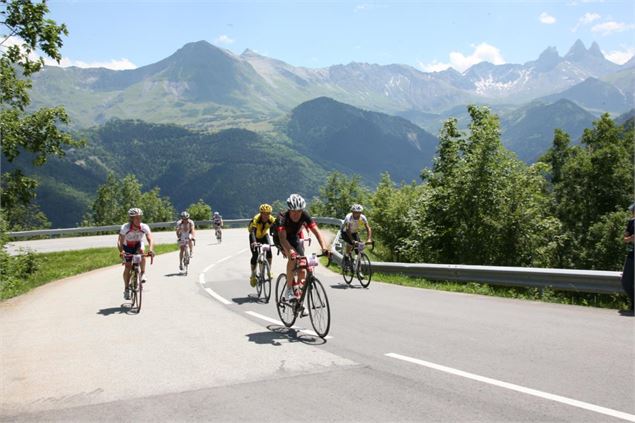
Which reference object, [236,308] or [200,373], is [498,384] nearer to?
[200,373]

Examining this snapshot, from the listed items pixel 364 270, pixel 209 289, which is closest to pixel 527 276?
pixel 364 270

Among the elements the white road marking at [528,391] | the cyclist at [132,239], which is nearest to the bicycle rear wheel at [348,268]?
the cyclist at [132,239]

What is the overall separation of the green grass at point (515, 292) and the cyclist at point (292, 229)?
5181 mm

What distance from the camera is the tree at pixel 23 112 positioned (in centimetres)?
1847

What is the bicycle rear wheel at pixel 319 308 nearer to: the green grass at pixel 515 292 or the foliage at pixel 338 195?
the green grass at pixel 515 292

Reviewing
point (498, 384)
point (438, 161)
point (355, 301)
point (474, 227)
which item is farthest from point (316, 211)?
point (498, 384)

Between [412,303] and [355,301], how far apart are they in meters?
1.32

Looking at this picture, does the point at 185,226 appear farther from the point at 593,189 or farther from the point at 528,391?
the point at 593,189

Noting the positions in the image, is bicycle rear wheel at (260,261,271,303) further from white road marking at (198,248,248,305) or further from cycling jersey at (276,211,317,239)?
cycling jersey at (276,211,317,239)

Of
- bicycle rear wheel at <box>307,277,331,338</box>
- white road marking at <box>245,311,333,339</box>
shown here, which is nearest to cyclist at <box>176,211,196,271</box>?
white road marking at <box>245,311,333,339</box>

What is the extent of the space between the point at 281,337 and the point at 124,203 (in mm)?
122508

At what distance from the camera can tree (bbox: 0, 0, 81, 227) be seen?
60.6 feet

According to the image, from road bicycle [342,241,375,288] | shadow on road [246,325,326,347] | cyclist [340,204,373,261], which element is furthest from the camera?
cyclist [340,204,373,261]

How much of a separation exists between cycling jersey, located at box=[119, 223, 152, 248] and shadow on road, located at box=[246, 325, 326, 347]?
443 centimetres
